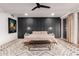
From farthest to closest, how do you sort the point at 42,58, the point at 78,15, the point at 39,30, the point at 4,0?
the point at 39,30 → the point at 78,15 → the point at 42,58 → the point at 4,0

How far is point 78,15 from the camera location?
20.5 ft

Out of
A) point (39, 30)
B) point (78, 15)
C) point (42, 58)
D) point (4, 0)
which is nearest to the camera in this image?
point (4, 0)

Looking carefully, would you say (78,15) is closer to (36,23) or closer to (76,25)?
(76,25)

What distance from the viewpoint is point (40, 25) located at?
32.9 ft

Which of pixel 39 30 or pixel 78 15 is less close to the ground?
pixel 78 15

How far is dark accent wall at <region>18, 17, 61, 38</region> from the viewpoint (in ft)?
32.9

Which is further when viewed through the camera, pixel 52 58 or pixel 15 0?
pixel 52 58

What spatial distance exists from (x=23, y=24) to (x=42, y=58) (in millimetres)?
8782

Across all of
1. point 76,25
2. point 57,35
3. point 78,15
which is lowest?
point 57,35

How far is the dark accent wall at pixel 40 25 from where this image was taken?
32.9 feet

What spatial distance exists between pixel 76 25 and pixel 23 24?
4.96 m

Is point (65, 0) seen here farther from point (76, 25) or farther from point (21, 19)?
point (21, 19)

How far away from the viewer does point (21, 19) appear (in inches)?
398

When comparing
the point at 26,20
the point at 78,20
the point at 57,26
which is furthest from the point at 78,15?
the point at 26,20
